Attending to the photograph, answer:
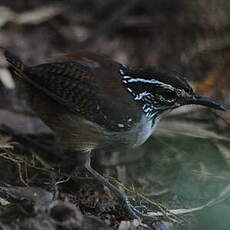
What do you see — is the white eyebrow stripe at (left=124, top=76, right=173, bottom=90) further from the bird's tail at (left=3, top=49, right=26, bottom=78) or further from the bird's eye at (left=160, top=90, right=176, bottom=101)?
the bird's tail at (left=3, top=49, right=26, bottom=78)

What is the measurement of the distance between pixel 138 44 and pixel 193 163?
249cm

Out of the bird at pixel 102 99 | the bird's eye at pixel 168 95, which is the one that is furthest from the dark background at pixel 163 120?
the bird's eye at pixel 168 95

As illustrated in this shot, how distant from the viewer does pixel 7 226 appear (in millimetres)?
4031

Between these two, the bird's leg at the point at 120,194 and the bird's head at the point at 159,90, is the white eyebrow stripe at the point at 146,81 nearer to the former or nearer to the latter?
the bird's head at the point at 159,90

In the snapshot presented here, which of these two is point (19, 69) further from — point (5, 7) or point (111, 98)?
point (5, 7)

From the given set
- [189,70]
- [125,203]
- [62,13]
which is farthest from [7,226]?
[62,13]

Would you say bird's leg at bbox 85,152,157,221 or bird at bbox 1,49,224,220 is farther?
bird at bbox 1,49,224,220

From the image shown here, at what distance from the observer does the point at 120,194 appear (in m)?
4.84

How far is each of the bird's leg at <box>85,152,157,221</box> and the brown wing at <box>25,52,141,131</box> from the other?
1.25 ft

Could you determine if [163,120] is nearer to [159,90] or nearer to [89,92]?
[159,90]

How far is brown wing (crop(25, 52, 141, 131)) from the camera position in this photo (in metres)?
4.92

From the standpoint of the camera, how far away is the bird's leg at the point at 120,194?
15.3 ft

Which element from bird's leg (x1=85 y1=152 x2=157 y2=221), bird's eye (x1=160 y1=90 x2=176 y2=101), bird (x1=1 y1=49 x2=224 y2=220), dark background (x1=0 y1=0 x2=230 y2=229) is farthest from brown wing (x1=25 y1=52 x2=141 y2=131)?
dark background (x1=0 y1=0 x2=230 y2=229)

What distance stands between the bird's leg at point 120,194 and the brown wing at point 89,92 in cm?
38
